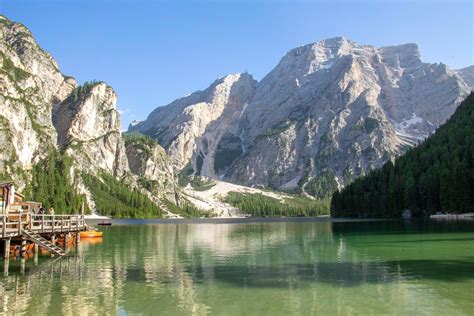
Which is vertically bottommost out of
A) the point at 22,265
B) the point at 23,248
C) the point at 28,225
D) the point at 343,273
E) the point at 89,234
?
the point at 343,273

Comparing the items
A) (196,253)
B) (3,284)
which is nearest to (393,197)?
(196,253)

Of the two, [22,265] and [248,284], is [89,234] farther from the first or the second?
[248,284]

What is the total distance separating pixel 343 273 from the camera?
1499 inches

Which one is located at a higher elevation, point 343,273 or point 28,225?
point 28,225

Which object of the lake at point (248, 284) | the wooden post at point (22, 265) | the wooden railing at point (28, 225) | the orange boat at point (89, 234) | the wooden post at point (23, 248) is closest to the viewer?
the lake at point (248, 284)

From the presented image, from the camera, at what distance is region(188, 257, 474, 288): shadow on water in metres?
34.0

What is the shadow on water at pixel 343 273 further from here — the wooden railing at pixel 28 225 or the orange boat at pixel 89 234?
the orange boat at pixel 89 234

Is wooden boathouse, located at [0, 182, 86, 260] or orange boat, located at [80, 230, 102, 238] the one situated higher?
wooden boathouse, located at [0, 182, 86, 260]

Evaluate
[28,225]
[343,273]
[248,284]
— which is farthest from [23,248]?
[343,273]

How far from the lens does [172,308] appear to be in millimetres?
25766

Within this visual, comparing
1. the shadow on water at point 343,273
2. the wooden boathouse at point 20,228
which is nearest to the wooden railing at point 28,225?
the wooden boathouse at point 20,228

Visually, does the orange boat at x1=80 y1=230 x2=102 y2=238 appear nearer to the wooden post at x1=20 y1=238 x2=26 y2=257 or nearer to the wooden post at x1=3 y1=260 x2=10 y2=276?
the wooden post at x1=20 y1=238 x2=26 y2=257

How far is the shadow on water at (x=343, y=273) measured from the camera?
34.0 m

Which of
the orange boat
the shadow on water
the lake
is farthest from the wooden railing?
the shadow on water
